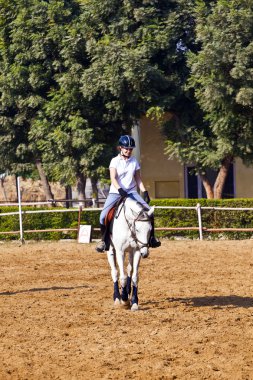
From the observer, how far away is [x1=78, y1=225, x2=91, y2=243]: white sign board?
87.0 ft

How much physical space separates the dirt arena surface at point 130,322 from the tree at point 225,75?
9.28 m

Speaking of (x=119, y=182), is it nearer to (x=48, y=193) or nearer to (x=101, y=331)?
(x=101, y=331)

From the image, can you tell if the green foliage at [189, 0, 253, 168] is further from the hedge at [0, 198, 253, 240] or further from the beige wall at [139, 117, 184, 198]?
the beige wall at [139, 117, 184, 198]

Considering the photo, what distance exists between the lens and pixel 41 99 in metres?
34.6

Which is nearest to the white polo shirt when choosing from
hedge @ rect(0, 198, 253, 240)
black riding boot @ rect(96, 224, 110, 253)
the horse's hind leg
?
black riding boot @ rect(96, 224, 110, 253)

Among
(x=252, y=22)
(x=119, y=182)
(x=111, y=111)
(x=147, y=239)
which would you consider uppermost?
(x=252, y=22)

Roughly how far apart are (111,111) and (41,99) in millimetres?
3172

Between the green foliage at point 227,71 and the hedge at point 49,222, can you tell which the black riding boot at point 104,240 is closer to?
the hedge at point 49,222

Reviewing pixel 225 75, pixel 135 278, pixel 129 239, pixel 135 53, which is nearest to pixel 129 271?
pixel 135 278

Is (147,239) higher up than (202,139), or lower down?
lower down

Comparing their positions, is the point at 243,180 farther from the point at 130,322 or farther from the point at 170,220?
the point at 130,322

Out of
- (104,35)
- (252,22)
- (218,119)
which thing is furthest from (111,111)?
(252,22)

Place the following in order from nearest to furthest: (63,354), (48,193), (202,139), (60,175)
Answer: (63,354), (202,139), (60,175), (48,193)

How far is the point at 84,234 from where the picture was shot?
26641mm
